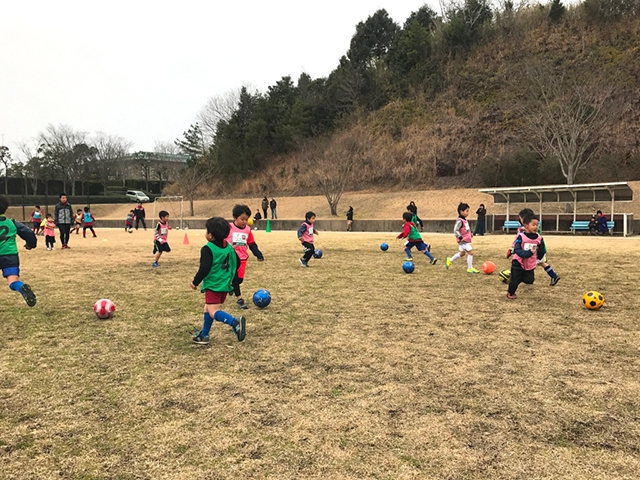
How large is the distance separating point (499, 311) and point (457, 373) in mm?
2827

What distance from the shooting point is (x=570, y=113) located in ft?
102

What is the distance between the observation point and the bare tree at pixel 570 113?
3020 cm

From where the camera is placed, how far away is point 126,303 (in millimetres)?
7141

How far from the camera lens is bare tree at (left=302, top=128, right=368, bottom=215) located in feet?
128

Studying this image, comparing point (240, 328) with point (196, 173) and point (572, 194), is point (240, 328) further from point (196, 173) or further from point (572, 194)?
point (196, 173)

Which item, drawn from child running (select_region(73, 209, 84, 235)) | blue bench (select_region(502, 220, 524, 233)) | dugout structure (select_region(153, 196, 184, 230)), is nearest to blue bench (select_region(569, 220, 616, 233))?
blue bench (select_region(502, 220, 524, 233))

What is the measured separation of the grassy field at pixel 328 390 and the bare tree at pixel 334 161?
32085 millimetres

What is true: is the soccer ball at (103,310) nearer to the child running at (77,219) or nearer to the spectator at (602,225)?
the child running at (77,219)

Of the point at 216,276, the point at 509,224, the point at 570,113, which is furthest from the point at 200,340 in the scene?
the point at 570,113

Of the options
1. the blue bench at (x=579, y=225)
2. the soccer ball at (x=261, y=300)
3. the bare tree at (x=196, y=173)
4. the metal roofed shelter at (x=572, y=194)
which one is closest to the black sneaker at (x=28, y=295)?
the soccer ball at (x=261, y=300)

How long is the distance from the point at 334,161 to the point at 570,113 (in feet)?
61.7

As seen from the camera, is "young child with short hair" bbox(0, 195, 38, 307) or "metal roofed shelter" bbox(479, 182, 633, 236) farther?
"metal roofed shelter" bbox(479, 182, 633, 236)

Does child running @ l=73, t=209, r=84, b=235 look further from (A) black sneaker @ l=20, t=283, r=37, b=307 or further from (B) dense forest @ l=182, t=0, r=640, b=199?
(A) black sneaker @ l=20, t=283, r=37, b=307

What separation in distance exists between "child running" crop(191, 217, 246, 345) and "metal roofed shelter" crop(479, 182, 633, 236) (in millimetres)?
22476
